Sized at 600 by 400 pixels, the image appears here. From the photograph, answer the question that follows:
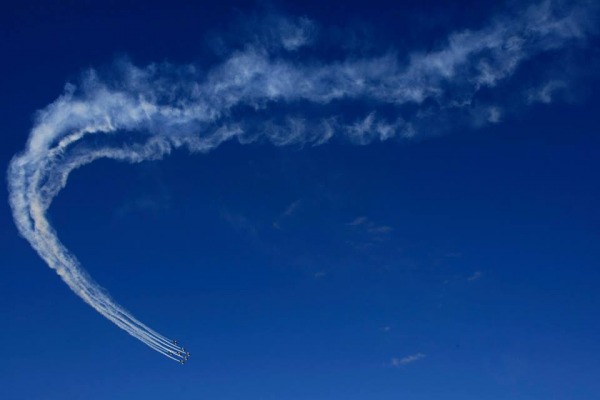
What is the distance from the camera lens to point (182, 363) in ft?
310

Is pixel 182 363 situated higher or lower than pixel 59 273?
lower

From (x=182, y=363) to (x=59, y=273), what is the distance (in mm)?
37844

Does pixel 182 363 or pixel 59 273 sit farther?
pixel 182 363

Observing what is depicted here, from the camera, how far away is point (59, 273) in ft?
260
